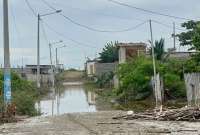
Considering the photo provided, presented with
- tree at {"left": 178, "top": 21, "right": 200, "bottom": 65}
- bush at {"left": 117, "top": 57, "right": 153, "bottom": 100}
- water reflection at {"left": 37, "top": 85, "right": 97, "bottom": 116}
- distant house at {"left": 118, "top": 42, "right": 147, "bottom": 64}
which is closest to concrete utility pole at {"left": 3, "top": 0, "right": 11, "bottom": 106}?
water reflection at {"left": 37, "top": 85, "right": 97, "bottom": 116}

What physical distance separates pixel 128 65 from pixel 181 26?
6369 mm

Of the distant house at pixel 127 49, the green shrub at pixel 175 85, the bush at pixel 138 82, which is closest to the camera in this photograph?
the green shrub at pixel 175 85

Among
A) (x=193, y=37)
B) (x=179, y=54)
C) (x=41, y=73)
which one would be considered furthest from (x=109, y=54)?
(x=193, y=37)

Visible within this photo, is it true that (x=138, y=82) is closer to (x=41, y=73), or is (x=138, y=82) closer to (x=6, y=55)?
(x=6, y=55)

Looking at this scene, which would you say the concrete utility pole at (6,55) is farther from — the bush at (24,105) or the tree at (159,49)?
the tree at (159,49)

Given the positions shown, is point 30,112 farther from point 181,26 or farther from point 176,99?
point 181,26

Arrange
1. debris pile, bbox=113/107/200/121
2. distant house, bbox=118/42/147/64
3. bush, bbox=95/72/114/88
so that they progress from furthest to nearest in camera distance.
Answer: bush, bbox=95/72/114/88, distant house, bbox=118/42/147/64, debris pile, bbox=113/107/200/121

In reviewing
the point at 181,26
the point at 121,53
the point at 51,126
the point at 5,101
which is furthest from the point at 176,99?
the point at 121,53

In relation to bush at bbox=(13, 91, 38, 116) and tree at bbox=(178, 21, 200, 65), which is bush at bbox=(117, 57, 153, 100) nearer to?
tree at bbox=(178, 21, 200, 65)

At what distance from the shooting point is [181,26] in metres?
50.9

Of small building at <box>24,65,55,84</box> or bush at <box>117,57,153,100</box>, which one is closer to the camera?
bush at <box>117,57,153,100</box>

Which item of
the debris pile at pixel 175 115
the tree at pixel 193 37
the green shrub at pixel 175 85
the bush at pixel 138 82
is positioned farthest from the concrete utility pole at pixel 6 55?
the bush at pixel 138 82

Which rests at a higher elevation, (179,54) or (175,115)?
(179,54)

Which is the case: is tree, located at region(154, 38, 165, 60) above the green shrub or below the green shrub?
above
